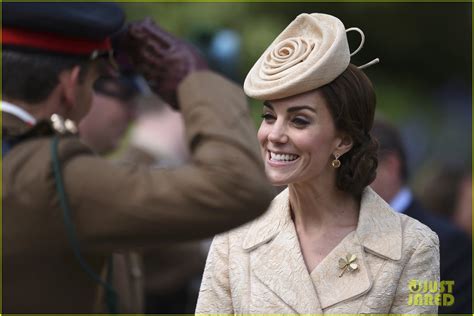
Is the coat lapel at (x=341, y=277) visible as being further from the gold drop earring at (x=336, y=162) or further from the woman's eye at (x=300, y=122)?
the woman's eye at (x=300, y=122)

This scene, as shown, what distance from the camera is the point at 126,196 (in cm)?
309

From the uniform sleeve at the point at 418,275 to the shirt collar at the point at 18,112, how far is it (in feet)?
4.99

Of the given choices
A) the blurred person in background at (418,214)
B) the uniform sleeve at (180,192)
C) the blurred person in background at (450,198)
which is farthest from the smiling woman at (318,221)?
the blurred person in background at (450,198)

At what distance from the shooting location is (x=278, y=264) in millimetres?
4188

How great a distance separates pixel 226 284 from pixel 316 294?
0.34 metres

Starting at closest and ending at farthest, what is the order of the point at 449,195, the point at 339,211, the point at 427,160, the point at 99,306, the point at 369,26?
1. the point at 99,306
2. the point at 339,211
3. the point at 449,195
4. the point at 369,26
5. the point at 427,160

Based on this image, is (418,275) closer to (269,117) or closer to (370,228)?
(370,228)

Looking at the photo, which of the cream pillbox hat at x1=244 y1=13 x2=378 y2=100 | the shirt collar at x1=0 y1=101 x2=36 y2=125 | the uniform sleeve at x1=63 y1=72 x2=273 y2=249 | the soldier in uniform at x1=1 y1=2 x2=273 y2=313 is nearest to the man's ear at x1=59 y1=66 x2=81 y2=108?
the soldier in uniform at x1=1 y1=2 x2=273 y2=313

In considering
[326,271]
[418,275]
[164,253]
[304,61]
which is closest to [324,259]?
[326,271]

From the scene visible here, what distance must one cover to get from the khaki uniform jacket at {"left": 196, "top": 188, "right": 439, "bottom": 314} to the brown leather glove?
3.29 feet

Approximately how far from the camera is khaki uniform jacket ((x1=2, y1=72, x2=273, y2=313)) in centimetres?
307

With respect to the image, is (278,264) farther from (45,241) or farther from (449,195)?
(449,195)

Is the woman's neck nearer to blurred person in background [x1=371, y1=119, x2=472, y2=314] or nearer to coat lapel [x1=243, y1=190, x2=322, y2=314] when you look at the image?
coat lapel [x1=243, y1=190, x2=322, y2=314]

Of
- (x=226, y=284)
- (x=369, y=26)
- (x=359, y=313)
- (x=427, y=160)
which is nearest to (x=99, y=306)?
(x=226, y=284)
